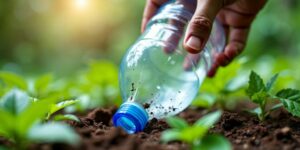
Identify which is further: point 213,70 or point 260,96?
point 213,70

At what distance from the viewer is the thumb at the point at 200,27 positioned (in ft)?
4.54

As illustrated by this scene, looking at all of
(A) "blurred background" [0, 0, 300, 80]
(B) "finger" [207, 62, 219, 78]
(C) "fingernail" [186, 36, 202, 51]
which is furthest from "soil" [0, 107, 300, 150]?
(A) "blurred background" [0, 0, 300, 80]

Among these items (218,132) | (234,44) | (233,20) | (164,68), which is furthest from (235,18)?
(218,132)

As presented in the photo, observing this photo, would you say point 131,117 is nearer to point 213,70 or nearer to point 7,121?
point 7,121

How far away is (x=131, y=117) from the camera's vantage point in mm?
1264

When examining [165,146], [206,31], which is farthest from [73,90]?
[165,146]

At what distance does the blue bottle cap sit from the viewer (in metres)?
1.26

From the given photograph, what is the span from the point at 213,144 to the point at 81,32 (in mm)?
8112

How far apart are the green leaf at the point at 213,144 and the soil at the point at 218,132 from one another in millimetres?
A: 143

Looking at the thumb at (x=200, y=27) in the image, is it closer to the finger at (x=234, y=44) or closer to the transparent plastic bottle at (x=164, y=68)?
the transparent plastic bottle at (x=164, y=68)

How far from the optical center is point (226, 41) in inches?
90.4

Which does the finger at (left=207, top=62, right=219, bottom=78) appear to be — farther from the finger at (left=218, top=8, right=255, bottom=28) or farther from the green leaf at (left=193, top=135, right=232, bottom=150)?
the green leaf at (left=193, top=135, right=232, bottom=150)

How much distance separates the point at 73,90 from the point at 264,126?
4.58 ft

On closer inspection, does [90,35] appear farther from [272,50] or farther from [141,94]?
[141,94]
